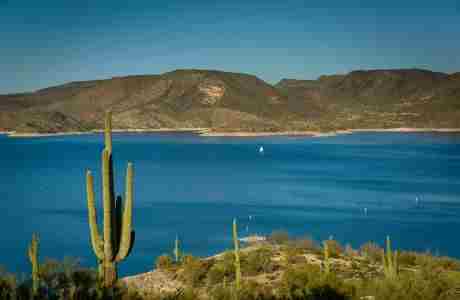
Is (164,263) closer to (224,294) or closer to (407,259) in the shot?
(224,294)

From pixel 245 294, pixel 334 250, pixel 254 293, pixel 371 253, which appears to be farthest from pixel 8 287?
pixel 371 253

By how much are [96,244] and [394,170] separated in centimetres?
6948

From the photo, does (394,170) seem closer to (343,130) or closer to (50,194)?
(50,194)

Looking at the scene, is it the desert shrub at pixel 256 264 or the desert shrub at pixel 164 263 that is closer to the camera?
the desert shrub at pixel 256 264

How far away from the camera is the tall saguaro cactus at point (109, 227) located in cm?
1161

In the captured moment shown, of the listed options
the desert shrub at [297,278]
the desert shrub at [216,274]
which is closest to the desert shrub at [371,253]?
the desert shrub at [297,278]

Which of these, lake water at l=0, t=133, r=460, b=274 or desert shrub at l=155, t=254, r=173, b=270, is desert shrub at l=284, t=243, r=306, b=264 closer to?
desert shrub at l=155, t=254, r=173, b=270

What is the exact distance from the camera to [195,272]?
17141 mm

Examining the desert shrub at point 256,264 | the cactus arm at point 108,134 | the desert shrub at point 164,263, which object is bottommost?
the desert shrub at point 164,263

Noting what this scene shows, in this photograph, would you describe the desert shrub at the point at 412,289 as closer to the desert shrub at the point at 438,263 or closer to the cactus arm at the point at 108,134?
the desert shrub at the point at 438,263

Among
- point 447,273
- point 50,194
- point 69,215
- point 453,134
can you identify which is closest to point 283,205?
point 69,215

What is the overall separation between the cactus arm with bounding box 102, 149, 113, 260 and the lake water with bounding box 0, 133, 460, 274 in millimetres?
18209

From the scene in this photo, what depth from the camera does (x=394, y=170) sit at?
7744cm

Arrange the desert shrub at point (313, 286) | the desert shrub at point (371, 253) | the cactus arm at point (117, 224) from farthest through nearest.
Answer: the desert shrub at point (371, 253), the desert shrub at point (313, 286), the cactus arm at point (117, 224)
